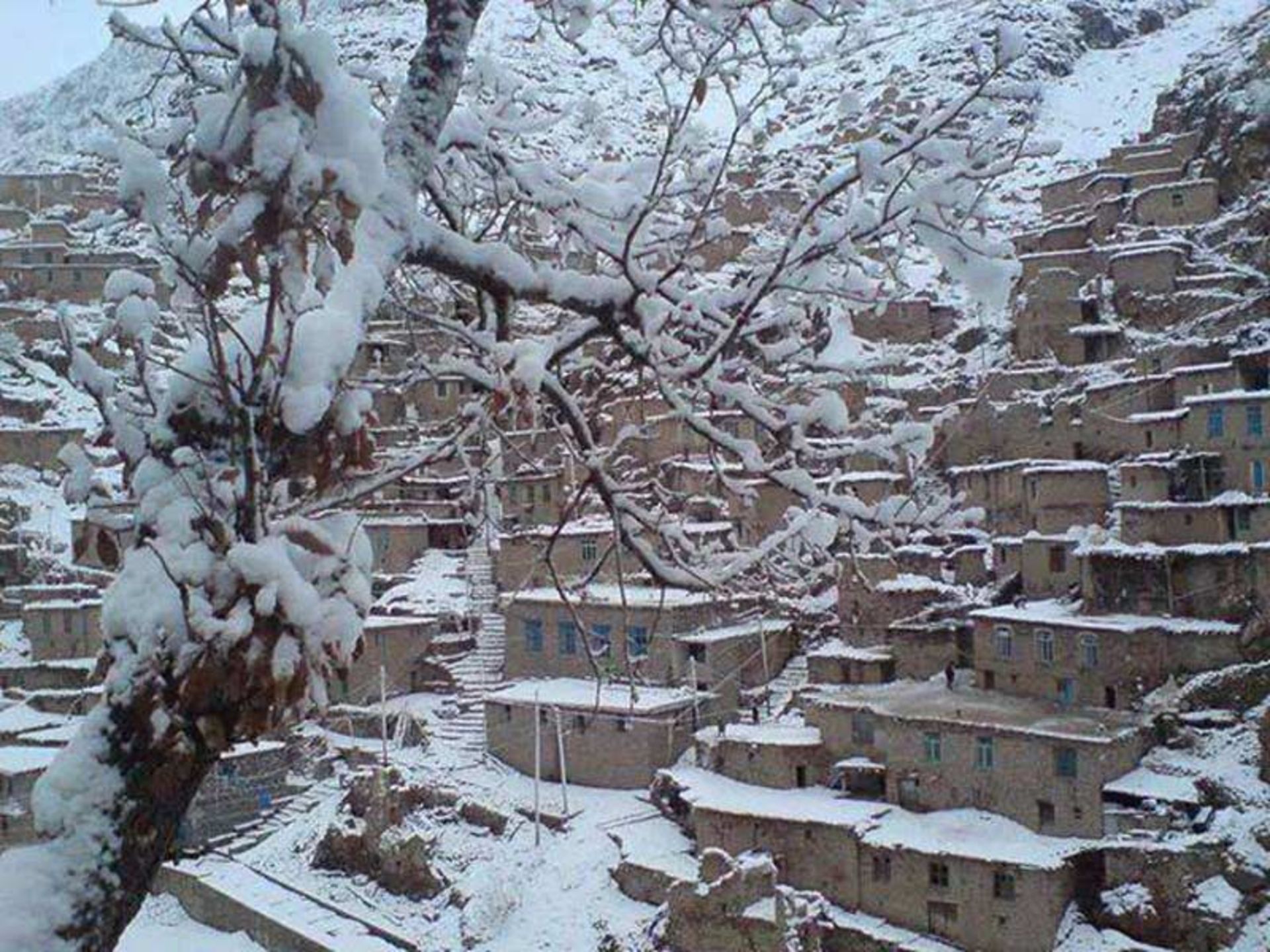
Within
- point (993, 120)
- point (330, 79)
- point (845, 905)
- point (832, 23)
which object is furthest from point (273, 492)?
point (845, 905)

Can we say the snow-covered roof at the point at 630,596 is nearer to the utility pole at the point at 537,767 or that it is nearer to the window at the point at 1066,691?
the utility pole at the point at 537,767

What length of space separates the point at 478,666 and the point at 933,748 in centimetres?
1436

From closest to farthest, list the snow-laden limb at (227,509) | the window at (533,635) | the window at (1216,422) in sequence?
the snow-laden limb at (227,509), the window at (1216,422), the window at (533,635)

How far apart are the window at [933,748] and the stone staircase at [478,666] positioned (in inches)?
435

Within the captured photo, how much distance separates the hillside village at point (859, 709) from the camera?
61.2ft

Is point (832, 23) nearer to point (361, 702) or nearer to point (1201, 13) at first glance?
point (361, 702)

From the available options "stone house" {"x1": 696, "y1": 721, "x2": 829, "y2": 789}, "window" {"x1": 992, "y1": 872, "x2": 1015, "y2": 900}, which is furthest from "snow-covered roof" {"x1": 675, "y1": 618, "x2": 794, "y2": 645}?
"window" {"x1": 992, "y1": 872, "x2": 1015, "y2": 900}

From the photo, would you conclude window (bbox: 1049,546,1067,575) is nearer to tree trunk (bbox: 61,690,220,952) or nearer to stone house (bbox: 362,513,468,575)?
stone house (bbox: 362,513,468,575)

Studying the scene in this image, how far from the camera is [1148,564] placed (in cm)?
2420

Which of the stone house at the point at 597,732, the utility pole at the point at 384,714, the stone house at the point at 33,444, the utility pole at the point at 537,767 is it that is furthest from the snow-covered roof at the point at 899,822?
the stone house at the point at 33,444

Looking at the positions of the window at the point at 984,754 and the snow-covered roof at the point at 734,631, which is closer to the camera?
the window at the point at 984,754

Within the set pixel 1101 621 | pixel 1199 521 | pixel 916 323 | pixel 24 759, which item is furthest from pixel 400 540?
pixel 1199 521

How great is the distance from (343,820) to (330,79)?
78.4ft

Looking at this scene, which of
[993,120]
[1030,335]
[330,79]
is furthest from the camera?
[1030,335]
